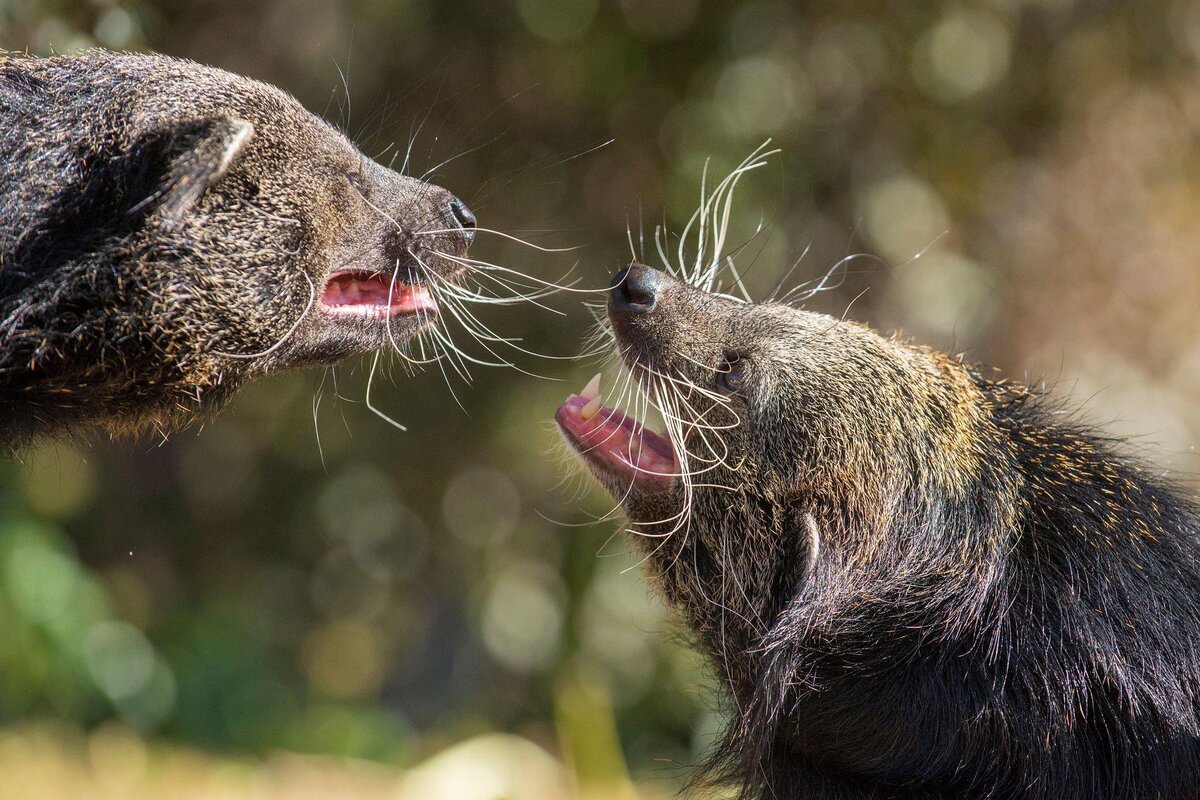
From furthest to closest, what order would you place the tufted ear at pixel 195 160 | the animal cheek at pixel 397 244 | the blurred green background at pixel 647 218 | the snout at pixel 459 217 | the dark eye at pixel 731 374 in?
1. the blurred green background at pixel 647 218
2. the snout at pixel 459 217
3. the animal cheek at pixel 397 244
4. the dark eye at pixel 731 374
5. the tufted ear at pixel 195 160

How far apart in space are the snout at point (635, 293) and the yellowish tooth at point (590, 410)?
26 cm

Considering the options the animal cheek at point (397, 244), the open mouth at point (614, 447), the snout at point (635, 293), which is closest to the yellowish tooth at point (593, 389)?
the open mouth at point (614, 447)

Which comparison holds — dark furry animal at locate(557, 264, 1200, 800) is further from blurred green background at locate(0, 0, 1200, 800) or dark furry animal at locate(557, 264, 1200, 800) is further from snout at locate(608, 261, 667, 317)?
blurred green background at locate(0, 0, 1200, 800)

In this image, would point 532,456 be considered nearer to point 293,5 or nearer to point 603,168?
point 603,168

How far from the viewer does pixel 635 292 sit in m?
3.35

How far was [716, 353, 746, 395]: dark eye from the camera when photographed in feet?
10.7

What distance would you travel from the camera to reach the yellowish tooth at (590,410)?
331 centimetres

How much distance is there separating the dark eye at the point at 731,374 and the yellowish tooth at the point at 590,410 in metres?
0.33

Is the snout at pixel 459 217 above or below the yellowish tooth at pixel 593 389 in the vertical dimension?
above

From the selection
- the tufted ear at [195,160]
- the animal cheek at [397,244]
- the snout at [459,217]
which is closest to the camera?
the tufted ear at [195,160]

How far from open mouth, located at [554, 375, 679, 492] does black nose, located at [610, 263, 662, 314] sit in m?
0.23

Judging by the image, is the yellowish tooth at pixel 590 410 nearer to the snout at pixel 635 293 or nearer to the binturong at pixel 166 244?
the snout at pixel 635 293

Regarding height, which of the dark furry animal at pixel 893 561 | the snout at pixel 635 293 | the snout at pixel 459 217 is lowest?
the dark furry animal at pixel 893 561

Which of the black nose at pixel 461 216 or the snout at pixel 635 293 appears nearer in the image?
the snout at pixel 635 293
